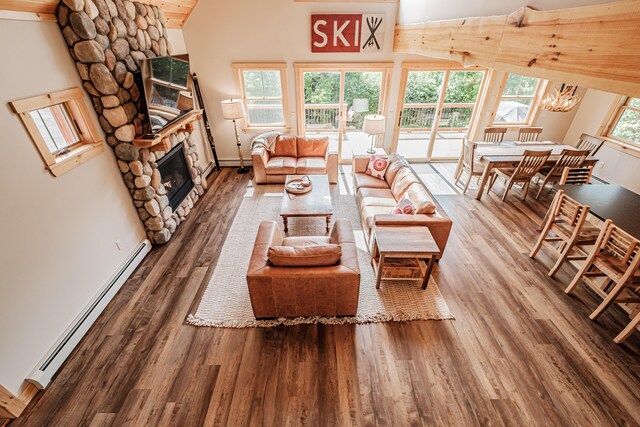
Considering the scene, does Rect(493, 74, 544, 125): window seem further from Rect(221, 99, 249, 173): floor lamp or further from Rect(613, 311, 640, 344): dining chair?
Rect(221, 99, 249, 173): floor lamp

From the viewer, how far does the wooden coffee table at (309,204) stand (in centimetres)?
371

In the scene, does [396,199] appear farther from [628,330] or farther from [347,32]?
[347,32]

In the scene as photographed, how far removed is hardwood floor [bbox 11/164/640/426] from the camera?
210cm

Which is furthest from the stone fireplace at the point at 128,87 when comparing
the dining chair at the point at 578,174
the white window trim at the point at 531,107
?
the white window trim at the point at 531,107

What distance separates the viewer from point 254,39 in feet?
16.2

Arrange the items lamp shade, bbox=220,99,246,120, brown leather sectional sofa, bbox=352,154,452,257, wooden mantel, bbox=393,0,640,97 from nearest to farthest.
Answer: wooden mantel, bbox=393,0,640,97 < brown leather sectional sofa, bbox=352,154,452,257 < lamp shade, bbox=220,99,246,120

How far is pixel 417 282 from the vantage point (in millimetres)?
3184

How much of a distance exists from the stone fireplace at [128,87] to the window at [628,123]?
8157mm

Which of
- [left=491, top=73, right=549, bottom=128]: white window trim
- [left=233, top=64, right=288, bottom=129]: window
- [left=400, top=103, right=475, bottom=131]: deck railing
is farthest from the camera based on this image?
[left=400, top=103, right=475, bottom=131]: deck railing

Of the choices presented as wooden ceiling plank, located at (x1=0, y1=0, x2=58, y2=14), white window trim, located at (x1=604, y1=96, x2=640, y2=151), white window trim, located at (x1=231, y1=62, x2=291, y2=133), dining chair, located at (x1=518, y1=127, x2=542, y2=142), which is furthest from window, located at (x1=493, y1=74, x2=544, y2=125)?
wooden ceiling plank, located at (x1=0, y1=0, x2=58, y2=14)

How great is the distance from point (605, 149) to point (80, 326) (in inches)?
350

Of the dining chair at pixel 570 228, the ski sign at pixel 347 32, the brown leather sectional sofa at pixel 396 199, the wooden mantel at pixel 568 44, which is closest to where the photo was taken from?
the wooden mantel at pixel 568 44

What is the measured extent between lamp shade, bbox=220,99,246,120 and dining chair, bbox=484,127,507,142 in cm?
491

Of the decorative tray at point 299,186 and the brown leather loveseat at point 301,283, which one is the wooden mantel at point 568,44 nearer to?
the brown leather loveseat at point 301,283
